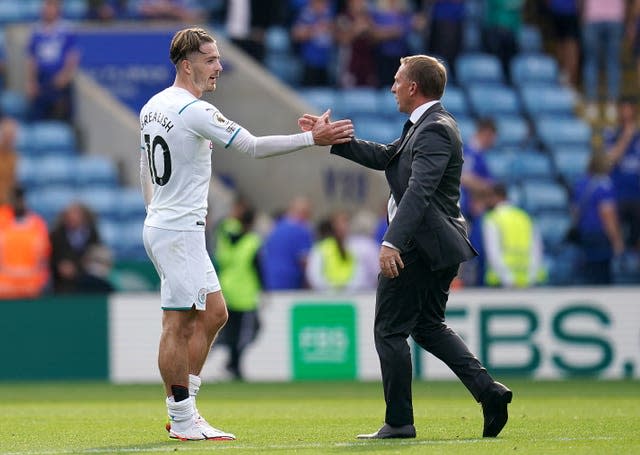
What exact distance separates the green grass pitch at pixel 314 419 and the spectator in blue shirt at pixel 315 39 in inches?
270

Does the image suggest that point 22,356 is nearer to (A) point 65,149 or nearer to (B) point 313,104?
(A) point 65,149

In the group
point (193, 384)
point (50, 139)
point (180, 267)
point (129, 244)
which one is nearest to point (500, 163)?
point (129, 244)

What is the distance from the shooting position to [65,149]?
811 inches

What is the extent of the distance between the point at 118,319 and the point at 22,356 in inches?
46.0

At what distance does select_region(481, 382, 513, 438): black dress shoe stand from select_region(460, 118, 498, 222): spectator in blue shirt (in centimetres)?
893

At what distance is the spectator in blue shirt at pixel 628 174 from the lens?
19531mm

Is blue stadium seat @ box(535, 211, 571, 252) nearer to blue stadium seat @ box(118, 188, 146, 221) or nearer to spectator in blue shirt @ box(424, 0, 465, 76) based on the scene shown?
spectator in blue shirt @ box(424, 0, 465, 76)

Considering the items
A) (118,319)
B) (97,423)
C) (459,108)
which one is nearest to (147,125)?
(97,423)

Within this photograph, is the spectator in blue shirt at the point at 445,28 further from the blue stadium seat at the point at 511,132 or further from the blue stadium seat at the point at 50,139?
the blue stadium seat at the point at 50,139

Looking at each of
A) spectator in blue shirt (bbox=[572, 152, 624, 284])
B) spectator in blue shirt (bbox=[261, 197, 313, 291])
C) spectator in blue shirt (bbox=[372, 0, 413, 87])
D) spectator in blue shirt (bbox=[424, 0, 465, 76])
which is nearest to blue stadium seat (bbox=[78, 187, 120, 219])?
spectator in blue shirt (bbox=[261, 197, 313, 291])

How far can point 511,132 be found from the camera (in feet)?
71.9

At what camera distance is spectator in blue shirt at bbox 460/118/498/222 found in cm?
1773

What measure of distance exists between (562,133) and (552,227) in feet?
7.50

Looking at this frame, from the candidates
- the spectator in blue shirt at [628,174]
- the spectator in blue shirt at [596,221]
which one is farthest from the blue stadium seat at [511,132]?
the spectator in blue shirt at [596,221]
